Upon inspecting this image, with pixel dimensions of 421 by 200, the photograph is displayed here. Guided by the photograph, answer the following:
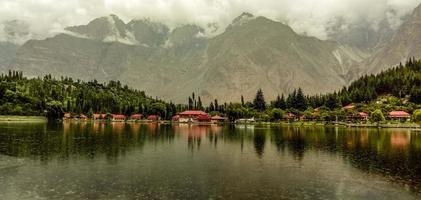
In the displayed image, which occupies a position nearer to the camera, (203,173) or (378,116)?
(203,173)

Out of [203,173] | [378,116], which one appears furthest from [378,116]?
[203,173]

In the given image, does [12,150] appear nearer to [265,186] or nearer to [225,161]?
[225,161]

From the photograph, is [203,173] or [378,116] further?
[378,116]

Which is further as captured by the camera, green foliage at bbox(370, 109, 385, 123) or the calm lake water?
green foliage at bbox(370, 109, 385, 123)

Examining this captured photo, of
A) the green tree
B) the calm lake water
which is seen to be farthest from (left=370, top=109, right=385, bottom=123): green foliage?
the calm lake water

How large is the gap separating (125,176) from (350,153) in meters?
43.5

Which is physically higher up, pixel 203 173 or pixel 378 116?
pixel 378 116

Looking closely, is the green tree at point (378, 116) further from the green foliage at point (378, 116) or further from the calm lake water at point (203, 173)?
the calm lake water at point (203, 173)

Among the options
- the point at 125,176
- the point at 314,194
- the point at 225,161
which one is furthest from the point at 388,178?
the point at 125,176

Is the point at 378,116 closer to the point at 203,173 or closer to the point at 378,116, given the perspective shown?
the point at 378,116

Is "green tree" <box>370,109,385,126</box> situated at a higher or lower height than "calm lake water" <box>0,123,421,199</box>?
higher

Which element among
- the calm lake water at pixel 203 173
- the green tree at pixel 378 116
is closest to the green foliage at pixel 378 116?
the green tree at pixel 378 116

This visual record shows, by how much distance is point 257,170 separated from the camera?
185 feet

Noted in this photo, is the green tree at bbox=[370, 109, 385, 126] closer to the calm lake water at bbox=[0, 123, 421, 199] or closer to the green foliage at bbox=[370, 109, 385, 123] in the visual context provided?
the green foliage at bbox=[370, 109, 385, 123]
